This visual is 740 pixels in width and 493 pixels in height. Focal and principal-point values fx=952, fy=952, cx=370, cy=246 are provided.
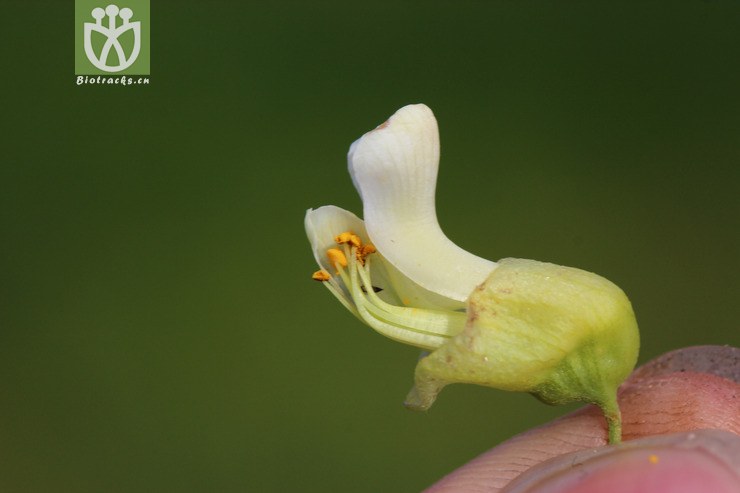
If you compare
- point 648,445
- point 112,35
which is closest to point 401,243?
point 648,445

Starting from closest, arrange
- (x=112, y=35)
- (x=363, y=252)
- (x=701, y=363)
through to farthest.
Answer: (x=363, y=252), (x=701, y=363), (x=112, y=35)

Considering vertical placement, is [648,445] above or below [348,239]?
below

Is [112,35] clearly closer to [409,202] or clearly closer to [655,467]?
[409,202]

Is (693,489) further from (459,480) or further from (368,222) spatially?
(368,222)

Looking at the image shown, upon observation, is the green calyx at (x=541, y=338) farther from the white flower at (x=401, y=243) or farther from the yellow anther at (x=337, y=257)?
the yellow anther at (x=337, y=257)

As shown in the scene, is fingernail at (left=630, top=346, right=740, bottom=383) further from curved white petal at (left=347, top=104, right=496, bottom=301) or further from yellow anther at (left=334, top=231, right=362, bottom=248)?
yellow anther at (left=334, top=231, right=362, bottom=248)

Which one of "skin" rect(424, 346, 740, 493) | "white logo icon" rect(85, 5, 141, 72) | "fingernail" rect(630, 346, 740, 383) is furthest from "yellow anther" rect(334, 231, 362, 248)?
"white logo icon" rect(85, 5, 141, 72)
